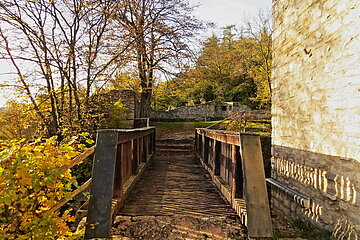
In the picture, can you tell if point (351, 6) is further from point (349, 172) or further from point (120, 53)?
point (120, 53)

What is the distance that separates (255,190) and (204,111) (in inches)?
792

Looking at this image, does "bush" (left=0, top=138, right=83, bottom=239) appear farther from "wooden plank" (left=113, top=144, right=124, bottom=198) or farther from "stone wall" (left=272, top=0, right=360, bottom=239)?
"stone wall" (left=272, top=0, right=360, bottom=239)

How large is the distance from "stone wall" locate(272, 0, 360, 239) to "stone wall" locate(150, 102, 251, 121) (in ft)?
55.4

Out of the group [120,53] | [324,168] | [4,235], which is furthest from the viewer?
[120,53]

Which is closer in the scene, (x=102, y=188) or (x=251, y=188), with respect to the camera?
(x=102, y=188)

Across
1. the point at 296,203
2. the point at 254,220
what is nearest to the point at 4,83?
the point at 254,220

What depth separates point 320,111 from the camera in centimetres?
291

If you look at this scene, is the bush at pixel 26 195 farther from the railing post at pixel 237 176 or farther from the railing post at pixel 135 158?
the railing post at pixel 135 158

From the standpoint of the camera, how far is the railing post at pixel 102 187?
220cm

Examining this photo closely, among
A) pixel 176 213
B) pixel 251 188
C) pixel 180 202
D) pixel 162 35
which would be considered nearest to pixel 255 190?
pixel 251 188

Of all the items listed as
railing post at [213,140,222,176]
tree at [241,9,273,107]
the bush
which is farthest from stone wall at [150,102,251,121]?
the bush

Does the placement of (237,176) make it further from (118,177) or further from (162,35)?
(162,35)

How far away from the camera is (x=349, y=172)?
2.36 meters

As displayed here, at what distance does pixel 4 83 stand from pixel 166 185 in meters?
5.23
